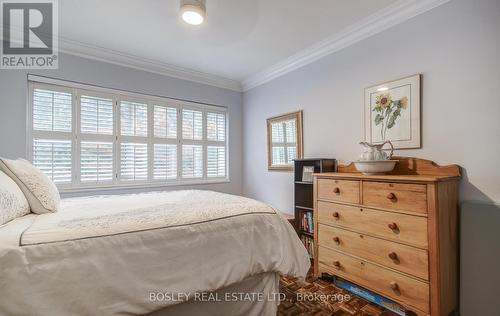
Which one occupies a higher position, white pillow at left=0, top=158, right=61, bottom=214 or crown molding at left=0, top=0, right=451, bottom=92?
crown molding at left=0, top=0, right=451, bottom=92

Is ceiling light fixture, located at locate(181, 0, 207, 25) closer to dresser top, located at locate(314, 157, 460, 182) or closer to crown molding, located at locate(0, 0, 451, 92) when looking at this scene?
crown molding, located at locate(0, 0, 451, 92)

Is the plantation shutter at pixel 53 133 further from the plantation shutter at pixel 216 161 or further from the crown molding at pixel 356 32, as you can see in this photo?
the crown molding at pixel 356 32

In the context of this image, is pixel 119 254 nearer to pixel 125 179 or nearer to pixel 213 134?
pixel 125 179

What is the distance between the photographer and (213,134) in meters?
4.06

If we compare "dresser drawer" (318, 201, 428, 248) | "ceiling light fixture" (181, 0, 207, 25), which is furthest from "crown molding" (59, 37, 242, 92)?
"dresser drawer" (318, 201, 428, 248)

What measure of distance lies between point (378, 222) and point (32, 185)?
2445mm

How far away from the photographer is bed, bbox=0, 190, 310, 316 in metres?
0.97

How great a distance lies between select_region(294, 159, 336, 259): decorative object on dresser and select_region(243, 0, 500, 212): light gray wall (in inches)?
7.0

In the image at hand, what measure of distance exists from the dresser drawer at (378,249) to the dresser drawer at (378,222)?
0.17 ft

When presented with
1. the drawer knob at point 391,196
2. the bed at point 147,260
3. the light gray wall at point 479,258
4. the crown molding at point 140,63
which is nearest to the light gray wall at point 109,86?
the crown molding at point 140,63

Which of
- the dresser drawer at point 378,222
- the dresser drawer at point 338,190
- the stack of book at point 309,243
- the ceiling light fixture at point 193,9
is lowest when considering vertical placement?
the stack of book at point 309,243

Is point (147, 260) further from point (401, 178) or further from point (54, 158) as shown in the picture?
point (54, 158)

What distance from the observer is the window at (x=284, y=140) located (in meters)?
3.22

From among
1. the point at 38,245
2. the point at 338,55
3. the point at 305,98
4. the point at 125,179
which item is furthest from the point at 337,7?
the point at 125,179
